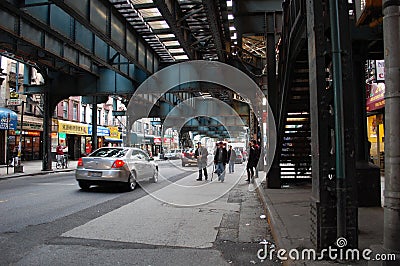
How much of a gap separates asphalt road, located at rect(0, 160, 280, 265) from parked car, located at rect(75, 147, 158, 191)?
1010 mm

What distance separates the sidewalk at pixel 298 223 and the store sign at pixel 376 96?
7865mm

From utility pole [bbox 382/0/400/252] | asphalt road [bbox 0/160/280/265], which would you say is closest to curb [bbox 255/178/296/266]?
asphalt road [bbox 0/160/280/265]

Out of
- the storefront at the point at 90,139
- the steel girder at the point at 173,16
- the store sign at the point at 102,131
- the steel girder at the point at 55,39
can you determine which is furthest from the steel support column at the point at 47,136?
the store sign at the point at 102,131

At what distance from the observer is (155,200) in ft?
33.7

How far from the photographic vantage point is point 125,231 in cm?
641

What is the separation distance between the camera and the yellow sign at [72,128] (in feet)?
113

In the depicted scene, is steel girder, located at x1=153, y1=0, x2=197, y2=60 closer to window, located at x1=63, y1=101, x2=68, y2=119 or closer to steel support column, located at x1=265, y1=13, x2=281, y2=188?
steel support column, located at x1=265, y1=13, x2=281, y2=188

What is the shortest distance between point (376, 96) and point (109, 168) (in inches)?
477

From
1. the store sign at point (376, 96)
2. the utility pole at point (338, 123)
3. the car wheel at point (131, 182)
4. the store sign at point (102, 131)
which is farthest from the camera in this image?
the store sign at point (102, 131)

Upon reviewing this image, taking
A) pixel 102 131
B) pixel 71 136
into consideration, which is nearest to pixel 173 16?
pixel 71 136

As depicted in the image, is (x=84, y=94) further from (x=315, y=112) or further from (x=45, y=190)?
(x=315, y=112)

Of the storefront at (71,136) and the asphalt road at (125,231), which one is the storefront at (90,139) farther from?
the asphalt road at (125,231)

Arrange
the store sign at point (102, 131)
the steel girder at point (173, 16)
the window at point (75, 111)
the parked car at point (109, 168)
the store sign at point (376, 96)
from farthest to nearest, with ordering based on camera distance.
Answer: the store sign at point (102, 131) < the window at point (75, 111) < the store sign at point (376, 96) < the parked car at point (109, 168) < the steel girder at point (173, 16)

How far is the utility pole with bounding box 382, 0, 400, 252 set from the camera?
10.6ft
